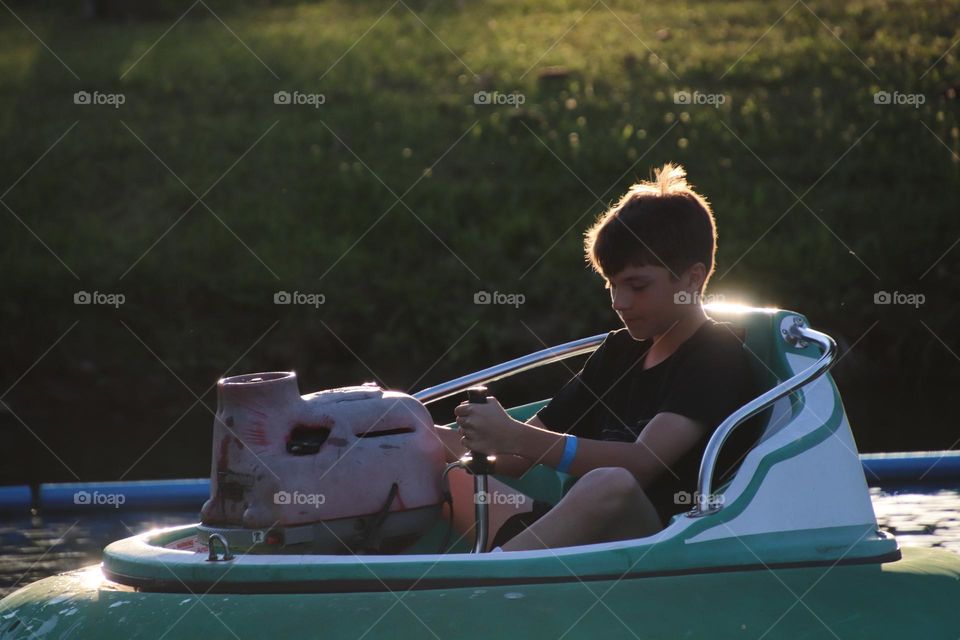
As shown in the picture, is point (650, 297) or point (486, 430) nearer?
point (486, 430)

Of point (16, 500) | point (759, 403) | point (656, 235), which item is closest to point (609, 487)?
point (759, 403)

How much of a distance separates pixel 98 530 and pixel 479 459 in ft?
9.67

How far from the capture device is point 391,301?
895 cm

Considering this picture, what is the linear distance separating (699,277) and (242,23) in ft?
39.1

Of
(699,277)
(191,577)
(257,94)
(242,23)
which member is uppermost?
(242,23)

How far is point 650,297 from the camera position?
3.01 metres

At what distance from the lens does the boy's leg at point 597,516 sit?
2.82 meters

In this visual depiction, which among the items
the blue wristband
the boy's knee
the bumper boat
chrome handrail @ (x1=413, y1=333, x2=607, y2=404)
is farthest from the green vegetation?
the boy's knee

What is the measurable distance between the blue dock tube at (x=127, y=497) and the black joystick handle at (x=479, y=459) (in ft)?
9.70

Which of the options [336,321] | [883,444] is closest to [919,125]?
[883,444]

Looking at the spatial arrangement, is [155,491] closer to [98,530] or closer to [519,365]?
[98,530]

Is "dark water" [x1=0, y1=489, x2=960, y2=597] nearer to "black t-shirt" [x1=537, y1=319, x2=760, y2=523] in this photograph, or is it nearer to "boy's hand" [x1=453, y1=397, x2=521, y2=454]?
"black t-shirt" [x1=537, y1=319, x2=760, y2=523]

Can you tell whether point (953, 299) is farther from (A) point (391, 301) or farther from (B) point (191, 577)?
(B) point (191, 577)

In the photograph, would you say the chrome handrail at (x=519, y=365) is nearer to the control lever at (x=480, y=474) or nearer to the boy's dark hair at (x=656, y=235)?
the boy's dark hair at (x=656, y=235)
